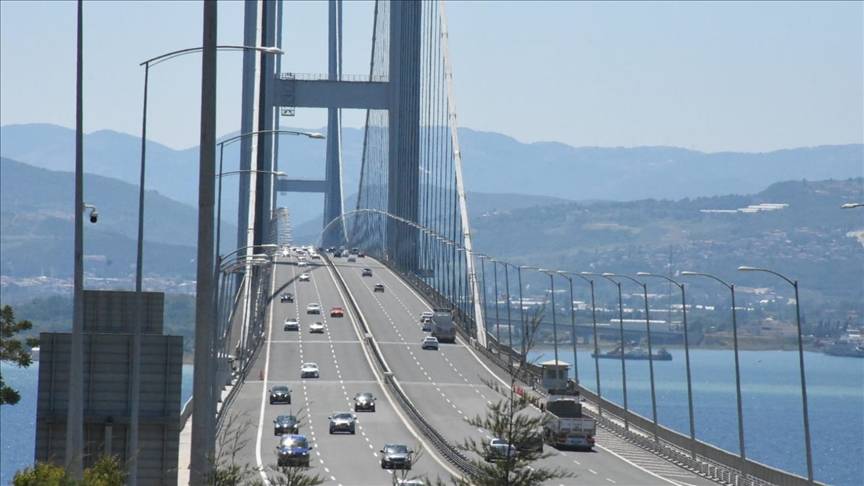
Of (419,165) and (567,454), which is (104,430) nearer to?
(567,454)

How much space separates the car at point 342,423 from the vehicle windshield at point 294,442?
13.6m

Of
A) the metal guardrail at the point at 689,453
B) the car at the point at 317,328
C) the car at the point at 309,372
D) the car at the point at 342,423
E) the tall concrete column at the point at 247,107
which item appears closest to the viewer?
the metal guardrail at the point at 689,453

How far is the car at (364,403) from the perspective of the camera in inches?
3081

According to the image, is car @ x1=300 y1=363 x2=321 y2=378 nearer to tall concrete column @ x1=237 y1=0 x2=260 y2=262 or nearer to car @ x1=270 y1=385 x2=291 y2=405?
car @ x1=270 y1=385 x2=291 y2=405

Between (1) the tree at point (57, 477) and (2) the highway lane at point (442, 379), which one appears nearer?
(1) the tree at point (57, 477)

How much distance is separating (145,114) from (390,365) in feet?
209

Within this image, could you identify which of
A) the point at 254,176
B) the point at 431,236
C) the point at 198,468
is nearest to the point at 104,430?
the point at 198,468

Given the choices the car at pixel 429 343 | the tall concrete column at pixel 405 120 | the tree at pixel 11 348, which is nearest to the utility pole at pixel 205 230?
the tree at pixel 11 348

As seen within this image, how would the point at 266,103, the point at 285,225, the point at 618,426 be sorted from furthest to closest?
1. the point at 285,225
2. the point at 266,103
3. the point at 618,426

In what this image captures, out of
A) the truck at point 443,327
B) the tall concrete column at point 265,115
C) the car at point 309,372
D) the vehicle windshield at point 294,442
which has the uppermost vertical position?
the tall concrete column at point 265,115

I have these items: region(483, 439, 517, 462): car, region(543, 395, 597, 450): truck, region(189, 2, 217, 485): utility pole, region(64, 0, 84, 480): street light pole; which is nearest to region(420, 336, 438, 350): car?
region(543, 395, 597, 450): truck

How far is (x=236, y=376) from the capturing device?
85.9 m

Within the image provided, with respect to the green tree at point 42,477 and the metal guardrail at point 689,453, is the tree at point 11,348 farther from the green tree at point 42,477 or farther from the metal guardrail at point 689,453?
the metal guardrail at point 689,453

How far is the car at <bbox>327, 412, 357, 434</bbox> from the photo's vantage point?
70.1m
